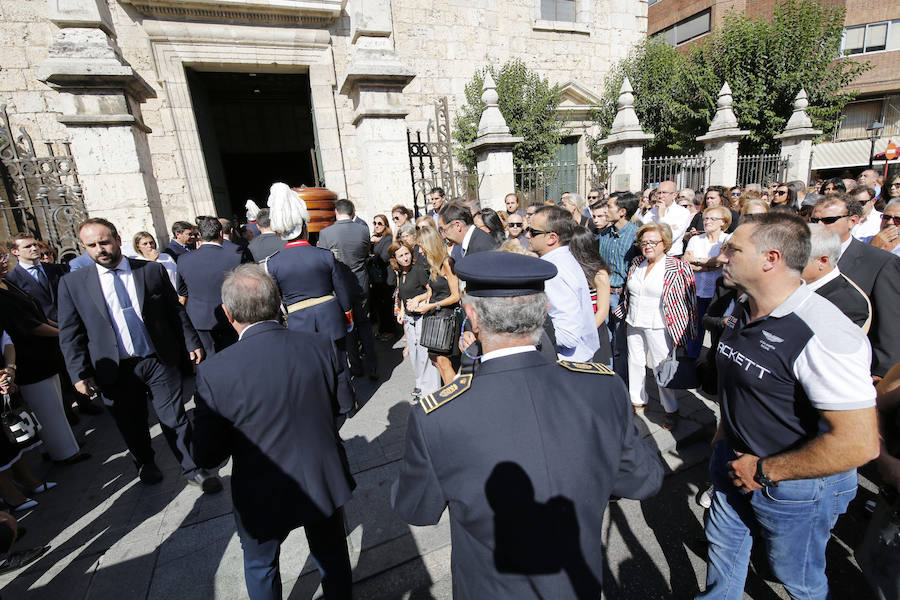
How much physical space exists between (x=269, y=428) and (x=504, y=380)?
123 centimetres

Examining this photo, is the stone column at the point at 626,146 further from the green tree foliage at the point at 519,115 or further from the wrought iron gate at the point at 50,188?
the wrought iron gate at the point at 50,188

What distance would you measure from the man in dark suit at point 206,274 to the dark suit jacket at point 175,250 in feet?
Result: 3.26

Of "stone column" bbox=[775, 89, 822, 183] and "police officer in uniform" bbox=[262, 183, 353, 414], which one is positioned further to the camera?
"stone column" bbox=[775, 89, 822, 183]

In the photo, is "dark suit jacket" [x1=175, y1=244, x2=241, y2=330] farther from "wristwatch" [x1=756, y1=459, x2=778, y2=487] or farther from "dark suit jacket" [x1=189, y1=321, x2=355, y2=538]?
"wristwatch" [x1=756, y1=459, x2=778, y2=487]

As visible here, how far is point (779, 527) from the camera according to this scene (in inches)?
69.7

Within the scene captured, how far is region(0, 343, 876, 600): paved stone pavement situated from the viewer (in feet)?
8.32

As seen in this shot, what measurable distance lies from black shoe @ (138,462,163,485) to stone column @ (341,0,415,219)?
4.87 metres

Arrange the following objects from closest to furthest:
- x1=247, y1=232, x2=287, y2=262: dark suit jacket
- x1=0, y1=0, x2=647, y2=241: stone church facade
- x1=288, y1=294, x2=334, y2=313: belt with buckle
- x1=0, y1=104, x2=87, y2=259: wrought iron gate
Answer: x1=288, y1=294, x2=334, y2=313: belt with buckle < x1=247, y1=232, x2=287, y2=262: dark suit jacket < x1=0, y1=0, x2=647, y2=241: stone church facade < x1=0, y1=104, x2=87, y2=259: wrought iron gate

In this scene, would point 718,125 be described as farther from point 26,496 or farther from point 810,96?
point 26,496

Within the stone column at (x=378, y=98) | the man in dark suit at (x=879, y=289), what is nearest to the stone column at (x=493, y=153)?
the stone column at (x=378, y=98)

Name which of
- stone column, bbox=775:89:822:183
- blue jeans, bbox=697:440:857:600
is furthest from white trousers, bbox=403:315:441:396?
stone column, bbox=775:89:822:183

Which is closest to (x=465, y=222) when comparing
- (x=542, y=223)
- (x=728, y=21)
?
(x=542, y=223)

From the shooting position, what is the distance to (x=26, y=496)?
3.55 meters

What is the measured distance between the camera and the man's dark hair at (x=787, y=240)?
174cm
